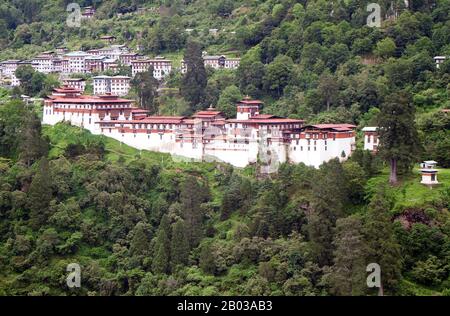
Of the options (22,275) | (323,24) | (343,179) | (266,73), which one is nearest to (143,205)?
(22,275)

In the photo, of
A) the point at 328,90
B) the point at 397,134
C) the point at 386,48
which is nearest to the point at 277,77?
the point at 328,90

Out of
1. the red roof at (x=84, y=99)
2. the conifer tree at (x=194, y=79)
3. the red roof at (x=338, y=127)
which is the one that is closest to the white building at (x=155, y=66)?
the conifer tree at (x=194, y=79)

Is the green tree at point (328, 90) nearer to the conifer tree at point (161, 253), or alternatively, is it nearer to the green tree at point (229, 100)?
the green tree at point (229, 100)

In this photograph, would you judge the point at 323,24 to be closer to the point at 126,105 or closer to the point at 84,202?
the point at 126,105

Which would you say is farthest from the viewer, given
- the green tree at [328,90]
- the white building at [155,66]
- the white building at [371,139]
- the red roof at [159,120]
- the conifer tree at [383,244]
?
the white building at [155,66]

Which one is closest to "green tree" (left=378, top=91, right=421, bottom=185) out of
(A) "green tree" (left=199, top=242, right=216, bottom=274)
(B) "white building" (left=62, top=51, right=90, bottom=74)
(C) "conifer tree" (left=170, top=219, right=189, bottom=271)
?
(A) "green tree" (left=199, top=242, right=216, bottom=274)

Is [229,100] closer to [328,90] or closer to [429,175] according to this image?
[328,90]

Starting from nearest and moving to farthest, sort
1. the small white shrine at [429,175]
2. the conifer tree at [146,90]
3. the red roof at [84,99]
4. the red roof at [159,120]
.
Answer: the small white shrine at [429,175] < the red roof at [159,120] < the red roof at [84,99] < the conifer tree at [146,90]

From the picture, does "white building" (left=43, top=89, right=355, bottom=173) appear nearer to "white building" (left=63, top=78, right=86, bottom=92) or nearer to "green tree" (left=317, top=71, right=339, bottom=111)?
"green tree" (left=317, top=71, right=339, bottom=111)
